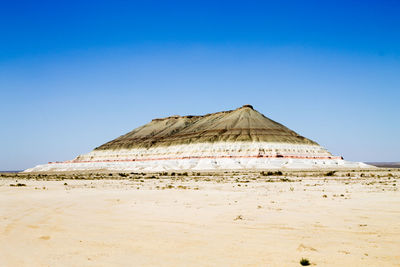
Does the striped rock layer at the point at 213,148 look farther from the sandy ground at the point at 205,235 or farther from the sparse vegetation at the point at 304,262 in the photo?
the sparse vegetation at the point at 304,262

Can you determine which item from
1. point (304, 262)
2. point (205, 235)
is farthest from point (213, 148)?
point (304, 262)

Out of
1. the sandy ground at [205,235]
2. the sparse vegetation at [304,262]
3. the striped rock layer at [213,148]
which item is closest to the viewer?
the sparse vegetation at [304,262]

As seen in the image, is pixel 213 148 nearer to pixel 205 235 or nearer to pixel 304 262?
pixel 205 235

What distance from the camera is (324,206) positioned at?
15617 millimetres

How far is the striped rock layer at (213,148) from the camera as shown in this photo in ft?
354

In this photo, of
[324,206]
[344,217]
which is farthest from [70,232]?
[324,206]

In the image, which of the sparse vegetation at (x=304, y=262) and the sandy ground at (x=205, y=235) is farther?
the sandy ground at (x=205, y=235)

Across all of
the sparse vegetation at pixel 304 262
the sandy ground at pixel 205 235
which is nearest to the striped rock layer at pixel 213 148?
the sandy ground at pixel 205 235

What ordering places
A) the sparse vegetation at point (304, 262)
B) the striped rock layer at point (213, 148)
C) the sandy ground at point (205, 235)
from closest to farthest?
1. the sparse vegetation at point (304, 262)
2. the sandy ground at point (205, 235)
3. the striped rock layer at point (213, 148)

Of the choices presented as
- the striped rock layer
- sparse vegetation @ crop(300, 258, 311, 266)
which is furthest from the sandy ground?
the striped rock layer

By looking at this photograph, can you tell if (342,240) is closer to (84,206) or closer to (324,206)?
(324,206)

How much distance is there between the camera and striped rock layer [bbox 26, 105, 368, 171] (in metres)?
108

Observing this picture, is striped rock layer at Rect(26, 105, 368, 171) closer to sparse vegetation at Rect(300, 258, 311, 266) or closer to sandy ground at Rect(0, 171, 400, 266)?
sandy ground at Rect(0, 171, 400, 266)

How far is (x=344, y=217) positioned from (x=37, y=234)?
408 inches
